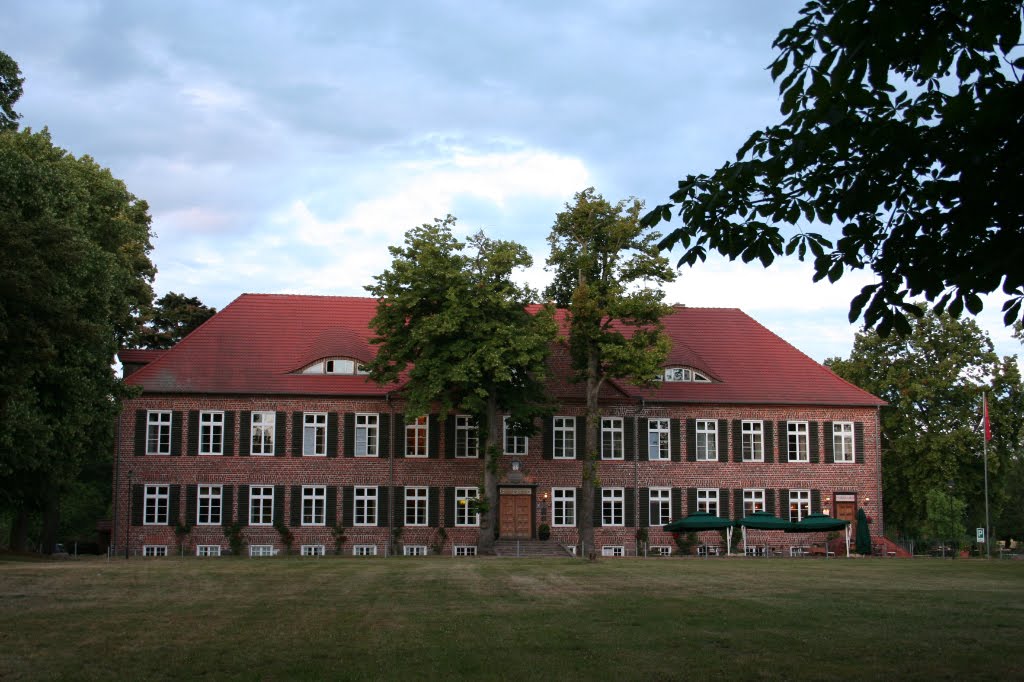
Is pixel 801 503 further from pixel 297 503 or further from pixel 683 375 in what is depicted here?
pixel 297 503

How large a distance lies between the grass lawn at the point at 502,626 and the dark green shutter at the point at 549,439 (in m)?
17.1

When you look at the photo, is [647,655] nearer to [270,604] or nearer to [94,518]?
[270,604]

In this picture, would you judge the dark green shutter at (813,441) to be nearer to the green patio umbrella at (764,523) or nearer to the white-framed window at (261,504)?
the green patio umbrella at (764,523)

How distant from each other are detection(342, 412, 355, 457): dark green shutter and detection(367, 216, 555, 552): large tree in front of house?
3.74 meters

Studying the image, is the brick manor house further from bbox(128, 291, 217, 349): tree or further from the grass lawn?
the grass lawn

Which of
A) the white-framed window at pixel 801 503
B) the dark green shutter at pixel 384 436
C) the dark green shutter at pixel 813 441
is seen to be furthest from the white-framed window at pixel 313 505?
the dark green shutter at pixel 813 441

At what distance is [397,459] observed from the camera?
4147cm

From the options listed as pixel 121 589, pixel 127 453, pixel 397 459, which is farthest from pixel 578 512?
pixel 121 589

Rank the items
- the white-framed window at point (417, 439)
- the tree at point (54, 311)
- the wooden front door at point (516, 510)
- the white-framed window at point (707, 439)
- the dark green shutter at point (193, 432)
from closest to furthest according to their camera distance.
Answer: the tree at point (54, 311) → the dark green shutter at point (193, 432) → the white-framed window at point (417, 439) → the wooden front door at point (516, 510) → the white-framed window at point (707, 439)

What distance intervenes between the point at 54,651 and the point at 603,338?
92.1 feet

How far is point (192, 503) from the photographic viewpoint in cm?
4012

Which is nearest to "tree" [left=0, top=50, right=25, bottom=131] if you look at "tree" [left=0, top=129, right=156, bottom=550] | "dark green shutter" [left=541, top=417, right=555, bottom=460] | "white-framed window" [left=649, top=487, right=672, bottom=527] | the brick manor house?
"tree" [left=0, top=129, right=156, bottom=550]

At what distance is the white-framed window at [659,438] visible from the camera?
4294 cm

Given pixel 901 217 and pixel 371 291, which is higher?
pixel 371 291
